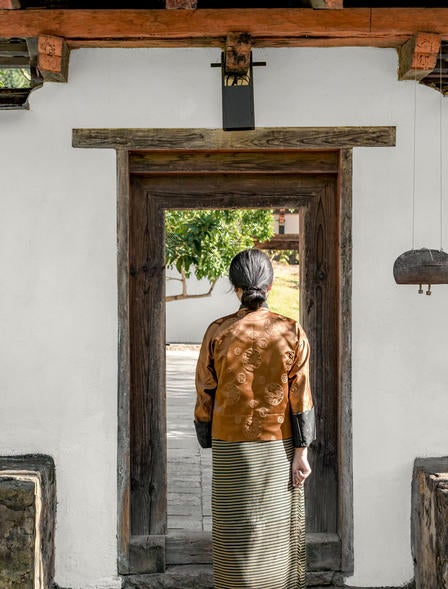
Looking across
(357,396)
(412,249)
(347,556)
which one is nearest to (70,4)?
(412,249)

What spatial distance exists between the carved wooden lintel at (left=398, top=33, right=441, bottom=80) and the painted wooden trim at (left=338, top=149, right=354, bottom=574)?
478 millimetres

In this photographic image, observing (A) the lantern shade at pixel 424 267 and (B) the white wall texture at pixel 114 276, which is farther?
(B) the white wall texture at pixel 114 276

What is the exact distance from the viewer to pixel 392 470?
4.19 m

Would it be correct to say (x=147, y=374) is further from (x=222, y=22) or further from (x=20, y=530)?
(x=222, y=22)

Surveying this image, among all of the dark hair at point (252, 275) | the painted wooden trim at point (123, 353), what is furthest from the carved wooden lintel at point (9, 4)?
the dark hair at point (252, 275)

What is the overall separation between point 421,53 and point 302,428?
1.76m

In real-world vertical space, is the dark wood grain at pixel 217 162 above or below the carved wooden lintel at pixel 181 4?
below

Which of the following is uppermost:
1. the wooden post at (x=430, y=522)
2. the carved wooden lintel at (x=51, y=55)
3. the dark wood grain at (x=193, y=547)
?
the carved wooden lintel at (x=51, y=55)

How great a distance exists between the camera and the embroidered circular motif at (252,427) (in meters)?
3.45

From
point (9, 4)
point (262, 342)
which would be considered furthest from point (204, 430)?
point (9, 4)

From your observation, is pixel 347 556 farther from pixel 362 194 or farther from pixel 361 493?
pixel 362 194

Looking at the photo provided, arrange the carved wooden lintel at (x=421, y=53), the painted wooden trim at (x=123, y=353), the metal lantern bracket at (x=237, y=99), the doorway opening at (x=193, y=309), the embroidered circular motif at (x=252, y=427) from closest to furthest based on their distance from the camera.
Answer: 1. the embroidered circular motif at (x=252, y=427)
2. the carved wooden lintel at (x=421, y=53)
3. the metal lantern bracket at (x=237, y=99)
4. the painted wooden trim at (x=123, y=353)
5. the doorway opening at (x=193, y=309)

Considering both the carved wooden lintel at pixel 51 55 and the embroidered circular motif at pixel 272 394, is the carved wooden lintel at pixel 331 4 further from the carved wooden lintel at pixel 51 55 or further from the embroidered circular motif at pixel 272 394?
the embroidered circular motif at pixel 272 394

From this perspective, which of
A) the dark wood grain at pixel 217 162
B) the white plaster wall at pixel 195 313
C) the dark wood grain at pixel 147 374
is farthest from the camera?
the white plaster wall at pixel 195 313
